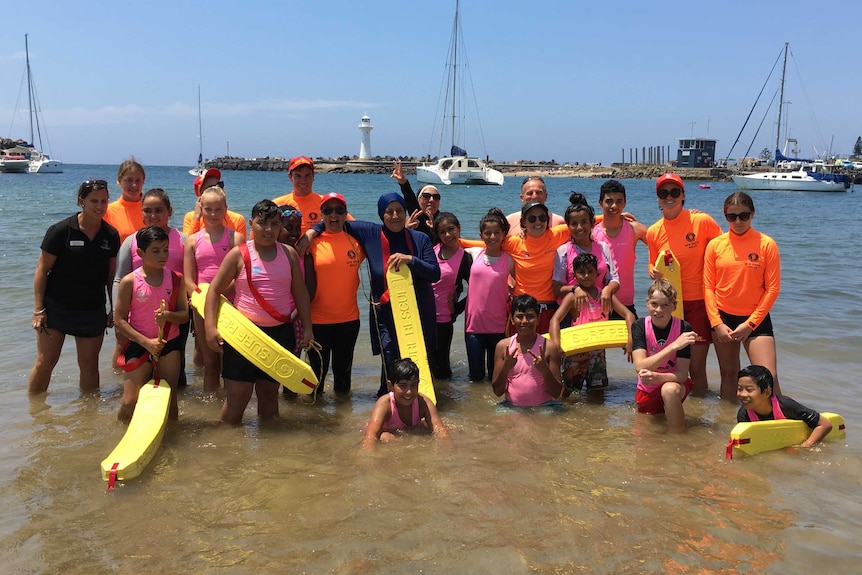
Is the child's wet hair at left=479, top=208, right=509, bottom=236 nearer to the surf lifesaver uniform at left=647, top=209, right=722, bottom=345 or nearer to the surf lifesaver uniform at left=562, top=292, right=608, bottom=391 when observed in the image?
the surf lifesaver uniform at left=562, top=292, right=608, bottom=391

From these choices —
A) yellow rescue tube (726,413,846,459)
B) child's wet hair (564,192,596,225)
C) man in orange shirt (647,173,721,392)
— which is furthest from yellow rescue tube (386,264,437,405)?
yellow rescue tube (726,413,846,459)

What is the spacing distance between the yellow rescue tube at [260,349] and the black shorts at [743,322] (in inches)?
142

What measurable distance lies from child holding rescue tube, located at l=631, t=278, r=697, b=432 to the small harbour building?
9827 centimetres

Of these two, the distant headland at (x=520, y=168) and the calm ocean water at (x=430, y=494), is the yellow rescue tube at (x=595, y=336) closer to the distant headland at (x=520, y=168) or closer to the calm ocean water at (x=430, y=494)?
the calm ocean water at (x=430, y=494)

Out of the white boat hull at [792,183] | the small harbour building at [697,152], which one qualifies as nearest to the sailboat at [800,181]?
the white boat hull at [792,183]

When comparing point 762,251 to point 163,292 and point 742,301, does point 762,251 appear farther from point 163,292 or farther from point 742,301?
point 163,292

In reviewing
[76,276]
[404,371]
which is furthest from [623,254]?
[76,276]

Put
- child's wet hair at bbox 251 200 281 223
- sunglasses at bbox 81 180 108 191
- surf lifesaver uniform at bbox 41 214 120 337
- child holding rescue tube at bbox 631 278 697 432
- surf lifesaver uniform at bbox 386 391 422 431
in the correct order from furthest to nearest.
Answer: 1. surf lifesaver uniform at bbox 41 214 120 337
2. sunglasses at bbox 81 180 108 191
3. child holding rescue tube at bbox 631 278 697 432
4. surf lifesaver uniform at bbox 386 391 422 431
5. child's wet hair at bbox 251 200 281 223

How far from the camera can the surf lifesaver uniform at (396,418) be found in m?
5.13

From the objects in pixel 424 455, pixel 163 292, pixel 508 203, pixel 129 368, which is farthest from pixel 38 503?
pixel 508 203

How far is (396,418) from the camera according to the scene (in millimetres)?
5156

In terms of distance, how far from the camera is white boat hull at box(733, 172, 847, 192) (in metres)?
54.9

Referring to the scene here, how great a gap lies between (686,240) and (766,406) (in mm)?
1763

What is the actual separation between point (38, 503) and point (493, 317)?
3760mm
